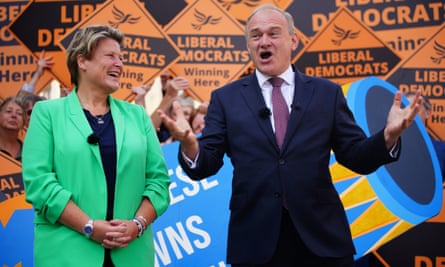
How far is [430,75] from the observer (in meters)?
4.86

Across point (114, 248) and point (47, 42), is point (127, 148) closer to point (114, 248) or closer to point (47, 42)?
point (114, 248)

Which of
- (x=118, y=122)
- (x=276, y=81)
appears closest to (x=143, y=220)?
(x=118, y=122)

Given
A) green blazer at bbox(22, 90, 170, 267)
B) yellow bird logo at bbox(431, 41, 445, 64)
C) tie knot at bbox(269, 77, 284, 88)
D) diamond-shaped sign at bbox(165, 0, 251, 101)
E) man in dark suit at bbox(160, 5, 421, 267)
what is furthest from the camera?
diamond-shaped sign at bbox(165, 0, 251, 101)

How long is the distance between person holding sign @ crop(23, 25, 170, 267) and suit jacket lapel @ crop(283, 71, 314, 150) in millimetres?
624

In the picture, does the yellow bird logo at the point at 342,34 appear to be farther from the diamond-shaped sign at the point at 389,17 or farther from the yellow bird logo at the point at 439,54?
the yellow bird logo at the point at 439,54

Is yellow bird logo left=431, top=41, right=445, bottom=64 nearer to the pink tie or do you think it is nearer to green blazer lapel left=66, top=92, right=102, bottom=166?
the pink tie

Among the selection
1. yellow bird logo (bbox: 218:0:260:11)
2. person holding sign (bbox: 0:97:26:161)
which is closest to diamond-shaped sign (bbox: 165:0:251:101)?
yellow bird logo (bbox: 218:0:260:11)

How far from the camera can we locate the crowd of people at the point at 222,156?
2.09m

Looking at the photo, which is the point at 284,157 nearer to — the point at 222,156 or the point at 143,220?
the point at 222,156

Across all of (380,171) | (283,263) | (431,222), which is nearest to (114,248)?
(283,263)

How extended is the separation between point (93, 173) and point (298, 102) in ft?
2.74

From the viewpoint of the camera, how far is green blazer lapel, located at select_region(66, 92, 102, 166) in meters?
2.27

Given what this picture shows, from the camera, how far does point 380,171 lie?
3.51 m

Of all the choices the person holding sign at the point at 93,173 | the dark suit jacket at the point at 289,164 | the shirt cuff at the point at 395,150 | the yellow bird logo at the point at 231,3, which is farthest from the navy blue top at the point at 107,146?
the yellow bird logo at the point at 231,3
